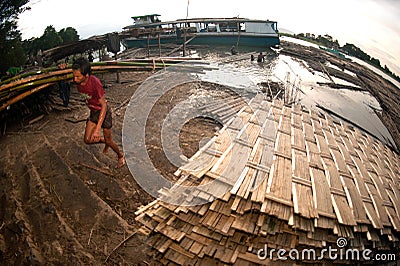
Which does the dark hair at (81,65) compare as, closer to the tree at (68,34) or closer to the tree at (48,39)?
the tree at (48,39)

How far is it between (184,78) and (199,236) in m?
10.1

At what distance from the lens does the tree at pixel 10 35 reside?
10492 millimetres

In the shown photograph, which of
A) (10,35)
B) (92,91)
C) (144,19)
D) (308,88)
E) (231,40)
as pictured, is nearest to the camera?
(92,91)

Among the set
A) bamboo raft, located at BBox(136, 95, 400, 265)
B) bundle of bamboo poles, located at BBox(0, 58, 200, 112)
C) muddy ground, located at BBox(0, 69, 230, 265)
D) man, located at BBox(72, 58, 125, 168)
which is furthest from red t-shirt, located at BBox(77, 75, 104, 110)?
bundle of bamboo poles, located at BBox(0, 58, 200, 112)

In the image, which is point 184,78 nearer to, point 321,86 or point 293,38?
point 321,86

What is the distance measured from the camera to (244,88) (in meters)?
12.3

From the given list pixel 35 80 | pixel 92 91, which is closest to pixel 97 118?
pixel 92 91

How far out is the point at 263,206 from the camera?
125 inches

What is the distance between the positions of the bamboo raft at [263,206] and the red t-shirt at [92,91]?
7.27ft

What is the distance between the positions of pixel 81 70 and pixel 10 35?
364 inches

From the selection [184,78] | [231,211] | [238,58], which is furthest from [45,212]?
[238,58]

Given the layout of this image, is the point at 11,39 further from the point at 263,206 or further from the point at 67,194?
the point at 263,206

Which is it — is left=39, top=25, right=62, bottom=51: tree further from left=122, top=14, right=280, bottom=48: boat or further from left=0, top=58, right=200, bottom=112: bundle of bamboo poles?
left=122, top=14, right=280, bottom=48: boat

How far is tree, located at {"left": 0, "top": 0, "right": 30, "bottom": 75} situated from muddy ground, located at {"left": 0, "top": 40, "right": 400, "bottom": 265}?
10.2 feet
